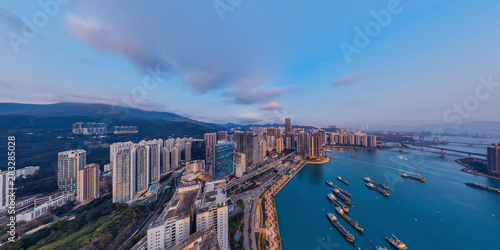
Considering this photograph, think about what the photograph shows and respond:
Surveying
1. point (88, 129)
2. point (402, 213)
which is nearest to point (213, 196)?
point (402, 213)

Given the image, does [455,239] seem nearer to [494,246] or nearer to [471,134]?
[494,246]

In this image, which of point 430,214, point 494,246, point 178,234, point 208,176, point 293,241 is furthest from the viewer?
point 208,176

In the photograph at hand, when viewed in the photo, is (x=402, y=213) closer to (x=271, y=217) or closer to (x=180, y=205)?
(x=271, y=217)

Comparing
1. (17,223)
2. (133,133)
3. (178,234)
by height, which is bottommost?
(17,223)

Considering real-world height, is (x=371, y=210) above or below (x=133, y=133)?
below

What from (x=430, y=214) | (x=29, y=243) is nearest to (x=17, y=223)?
(x=29, y=243)

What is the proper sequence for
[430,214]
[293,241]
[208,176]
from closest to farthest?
[293,241] → [430,214] → [208,176]

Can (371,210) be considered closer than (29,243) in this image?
No
